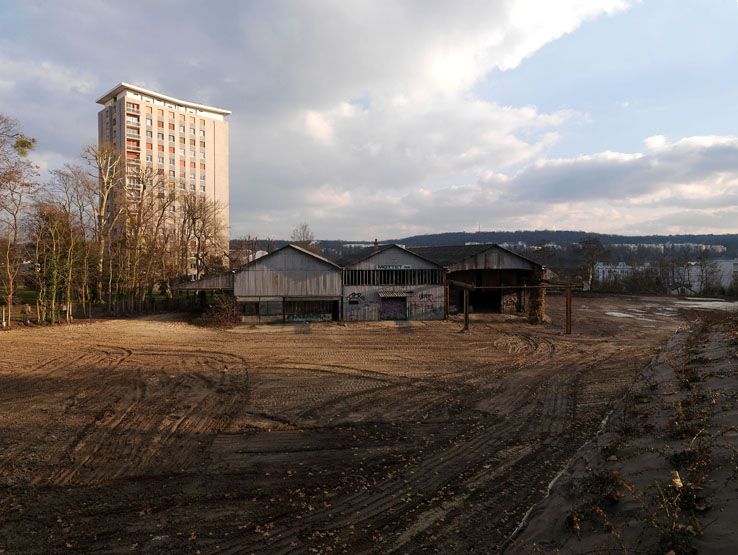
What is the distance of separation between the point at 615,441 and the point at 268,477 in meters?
7.00

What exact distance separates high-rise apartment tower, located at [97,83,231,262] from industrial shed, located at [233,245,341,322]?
49185mm

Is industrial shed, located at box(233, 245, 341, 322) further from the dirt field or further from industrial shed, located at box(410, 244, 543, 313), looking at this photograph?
the dirt field

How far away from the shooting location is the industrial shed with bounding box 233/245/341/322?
34.0 m

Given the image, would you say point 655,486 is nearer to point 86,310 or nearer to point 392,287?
point 392,287

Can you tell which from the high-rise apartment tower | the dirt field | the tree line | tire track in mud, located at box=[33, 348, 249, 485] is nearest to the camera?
the dirt field

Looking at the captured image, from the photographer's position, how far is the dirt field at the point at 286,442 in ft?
24.0

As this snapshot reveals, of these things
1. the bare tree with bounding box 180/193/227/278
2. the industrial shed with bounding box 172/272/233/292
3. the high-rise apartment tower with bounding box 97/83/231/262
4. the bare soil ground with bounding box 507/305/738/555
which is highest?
the high-rise apartment tower with bounding box 97/83/231/262

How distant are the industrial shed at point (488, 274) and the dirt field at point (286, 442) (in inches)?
567

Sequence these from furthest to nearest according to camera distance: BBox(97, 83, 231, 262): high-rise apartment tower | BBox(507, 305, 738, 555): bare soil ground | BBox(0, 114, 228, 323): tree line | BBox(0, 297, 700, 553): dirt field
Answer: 1. BBox(97, 83, 231, 262): high-rise apartment tower
2. BBox(0, 114, 228, 323): tree line
3. BBox(0, 297, 700, 553): dirt field
4. BBox(507, 305, 738, 555): bare soil ground

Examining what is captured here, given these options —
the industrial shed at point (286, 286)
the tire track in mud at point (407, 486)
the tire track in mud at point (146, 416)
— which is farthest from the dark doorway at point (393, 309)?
the tire track in mud at point (407, 486)

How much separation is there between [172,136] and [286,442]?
87253mm

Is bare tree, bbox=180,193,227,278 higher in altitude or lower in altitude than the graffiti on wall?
higher

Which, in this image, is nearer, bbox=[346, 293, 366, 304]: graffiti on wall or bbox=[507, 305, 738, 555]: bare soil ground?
bbox=[507, 305, 738, 555]: bare soil ground

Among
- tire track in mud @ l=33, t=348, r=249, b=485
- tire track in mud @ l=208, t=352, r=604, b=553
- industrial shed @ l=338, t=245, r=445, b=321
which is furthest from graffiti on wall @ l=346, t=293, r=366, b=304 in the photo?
tire track in mud @ l=208, t=352, r=604, b=553
